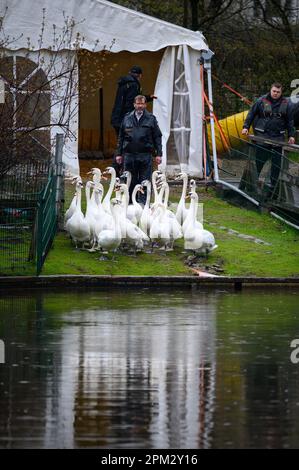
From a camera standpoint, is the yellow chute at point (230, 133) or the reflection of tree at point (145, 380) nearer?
the reflection of tree at point (145, 380)

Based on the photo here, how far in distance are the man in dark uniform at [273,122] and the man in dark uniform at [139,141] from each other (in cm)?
200

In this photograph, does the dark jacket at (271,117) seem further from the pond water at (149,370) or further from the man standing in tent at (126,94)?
the pond water at (149,370)

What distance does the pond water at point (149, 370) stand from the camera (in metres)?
11.5

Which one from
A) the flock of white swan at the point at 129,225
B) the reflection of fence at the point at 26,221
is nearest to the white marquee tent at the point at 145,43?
the reflection of fence at the point at 26,221

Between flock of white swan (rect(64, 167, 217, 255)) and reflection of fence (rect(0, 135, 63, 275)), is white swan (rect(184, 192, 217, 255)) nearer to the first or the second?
flock of white swan (rect(64, 167, 217, 255))

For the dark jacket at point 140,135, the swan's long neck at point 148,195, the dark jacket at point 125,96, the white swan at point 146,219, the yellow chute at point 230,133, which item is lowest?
the white swan at point 146,219

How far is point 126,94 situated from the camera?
27.3 meters

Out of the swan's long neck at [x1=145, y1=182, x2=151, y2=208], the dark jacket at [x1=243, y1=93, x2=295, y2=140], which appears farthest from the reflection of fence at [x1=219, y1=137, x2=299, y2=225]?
the swan's long neck at [x1=145, y1=182, x2=151, y2=208]

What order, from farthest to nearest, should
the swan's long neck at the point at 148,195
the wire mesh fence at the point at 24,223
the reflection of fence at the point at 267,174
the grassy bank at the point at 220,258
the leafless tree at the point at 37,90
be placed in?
the reflection of fence at the point at 267,174 → the swan's long neck at the point at 148,195 → the leafless tree at the point at 37,90 → the grassy bank at the point at 220,258 → the wire mesh fence at the point at 24,223

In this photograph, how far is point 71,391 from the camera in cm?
1318

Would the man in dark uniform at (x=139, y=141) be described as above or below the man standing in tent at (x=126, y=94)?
below

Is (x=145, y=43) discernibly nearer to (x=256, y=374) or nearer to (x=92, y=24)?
(x=92, y=24)

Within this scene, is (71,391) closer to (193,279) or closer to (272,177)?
(193,279)

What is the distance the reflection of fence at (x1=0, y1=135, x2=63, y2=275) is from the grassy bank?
0.34 metres
